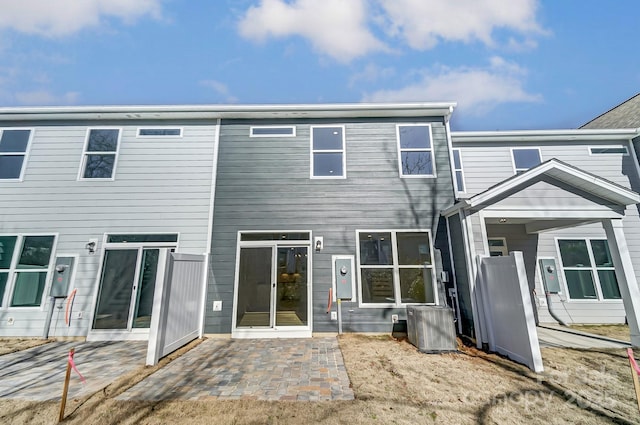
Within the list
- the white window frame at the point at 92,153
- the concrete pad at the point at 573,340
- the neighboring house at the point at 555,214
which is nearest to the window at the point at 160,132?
the white window frame at the point at 92,153

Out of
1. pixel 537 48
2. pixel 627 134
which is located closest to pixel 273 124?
pixel 537 48

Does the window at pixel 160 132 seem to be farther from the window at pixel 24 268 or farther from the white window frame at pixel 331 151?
the white window frame at pixel 331 151

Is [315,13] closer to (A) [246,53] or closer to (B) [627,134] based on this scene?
(A) [246,53]

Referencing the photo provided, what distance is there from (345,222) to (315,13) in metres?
6.48

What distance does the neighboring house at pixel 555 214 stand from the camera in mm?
5398

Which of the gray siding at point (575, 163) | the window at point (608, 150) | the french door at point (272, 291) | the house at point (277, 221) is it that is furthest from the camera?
the window at point (608, 150)

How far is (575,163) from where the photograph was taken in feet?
25.9

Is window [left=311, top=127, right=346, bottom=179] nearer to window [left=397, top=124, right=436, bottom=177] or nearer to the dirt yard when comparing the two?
window [left=397, top=124, right=436, bottom=177]

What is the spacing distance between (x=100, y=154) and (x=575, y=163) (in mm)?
14416

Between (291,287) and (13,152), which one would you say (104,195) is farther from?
(291,287)

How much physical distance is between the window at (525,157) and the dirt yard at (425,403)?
5.94m

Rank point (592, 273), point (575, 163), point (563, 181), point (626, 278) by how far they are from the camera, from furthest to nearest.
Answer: point (575, 163)
point (592, 273)
point (563, 181)
point (626, 278)

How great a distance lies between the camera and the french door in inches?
234

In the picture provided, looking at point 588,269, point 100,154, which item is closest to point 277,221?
point 100,154
